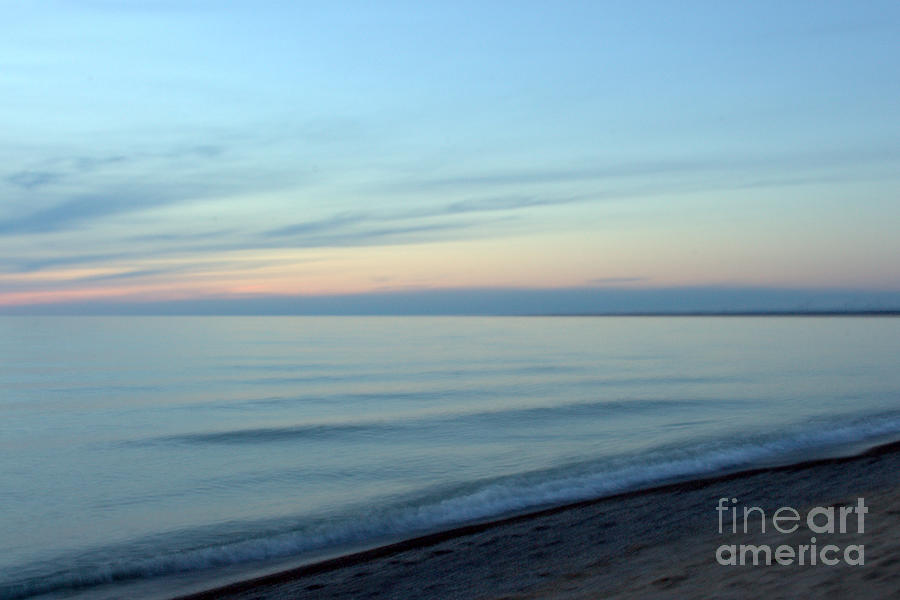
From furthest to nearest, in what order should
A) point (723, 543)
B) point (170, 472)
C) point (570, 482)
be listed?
1. point (170, 472)
2. point (570, 482)
3. point (723, 543)

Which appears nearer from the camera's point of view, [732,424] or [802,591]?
[802,591]

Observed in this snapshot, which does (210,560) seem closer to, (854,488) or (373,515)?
(373,515)

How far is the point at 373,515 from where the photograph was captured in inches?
504

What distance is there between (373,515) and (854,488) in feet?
25.6

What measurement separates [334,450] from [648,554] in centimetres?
1180

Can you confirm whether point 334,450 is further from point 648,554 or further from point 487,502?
point 648,554

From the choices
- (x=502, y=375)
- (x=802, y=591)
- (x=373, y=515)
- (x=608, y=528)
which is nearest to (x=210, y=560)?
(x=373, y=515)

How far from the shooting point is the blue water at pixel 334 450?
1156 cm

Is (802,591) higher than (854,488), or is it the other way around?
(802,591)

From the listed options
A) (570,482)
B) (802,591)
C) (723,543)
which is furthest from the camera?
(570,482)

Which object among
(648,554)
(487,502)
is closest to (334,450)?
(487,502)

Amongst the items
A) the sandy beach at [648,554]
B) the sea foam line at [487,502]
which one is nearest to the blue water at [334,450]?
the sea foam line at [487,502]

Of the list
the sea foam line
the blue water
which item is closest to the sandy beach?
the sea foam line

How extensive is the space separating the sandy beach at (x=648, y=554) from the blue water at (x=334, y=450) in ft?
4.54
